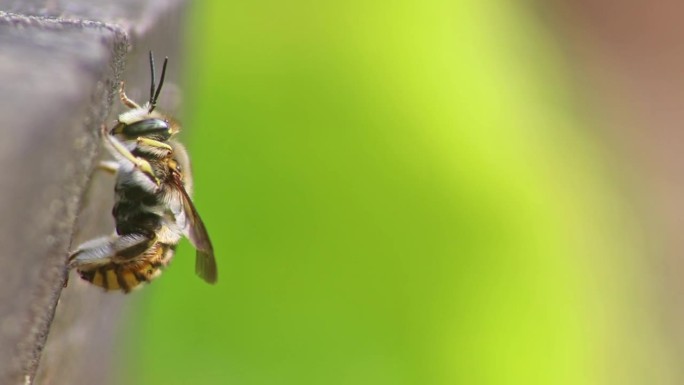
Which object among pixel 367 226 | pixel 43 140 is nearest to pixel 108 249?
pixel 43 140

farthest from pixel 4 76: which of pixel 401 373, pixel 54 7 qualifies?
pixel 401 373

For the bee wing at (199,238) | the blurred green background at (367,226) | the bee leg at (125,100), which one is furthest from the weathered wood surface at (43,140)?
the blurred green background at (367,226)

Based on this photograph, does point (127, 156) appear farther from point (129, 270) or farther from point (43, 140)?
point (43, 140)

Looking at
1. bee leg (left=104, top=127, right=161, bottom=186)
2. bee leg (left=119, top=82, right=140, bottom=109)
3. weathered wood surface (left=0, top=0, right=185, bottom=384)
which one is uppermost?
bee leg (left=119, top=82, right=140, bottom=109)

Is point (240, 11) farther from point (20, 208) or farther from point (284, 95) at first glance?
point (20, 208)

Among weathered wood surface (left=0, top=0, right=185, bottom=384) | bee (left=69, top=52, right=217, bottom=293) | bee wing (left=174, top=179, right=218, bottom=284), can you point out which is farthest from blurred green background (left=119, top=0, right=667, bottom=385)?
weathered wood surface (left=0, top=0, right=185, bottom=384)

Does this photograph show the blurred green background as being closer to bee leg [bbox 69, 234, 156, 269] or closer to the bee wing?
the bee wing
